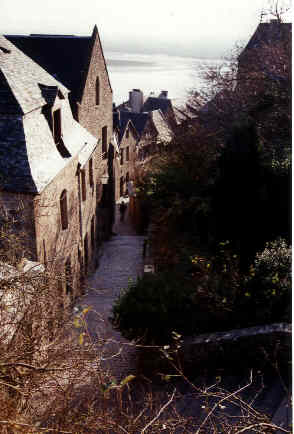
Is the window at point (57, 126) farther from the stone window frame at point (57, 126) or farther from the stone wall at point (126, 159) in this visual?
the stone wall at point (126, 159)

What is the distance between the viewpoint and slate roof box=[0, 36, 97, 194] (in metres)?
10.3

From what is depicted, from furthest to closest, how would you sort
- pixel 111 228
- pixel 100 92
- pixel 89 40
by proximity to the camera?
pixel 111 228, pixel 100 92, pixel 89 40

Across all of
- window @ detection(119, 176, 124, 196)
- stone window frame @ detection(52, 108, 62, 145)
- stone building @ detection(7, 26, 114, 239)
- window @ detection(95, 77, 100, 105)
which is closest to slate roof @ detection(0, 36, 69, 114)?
stone window frame @ detection(52, 108, 62, 145)

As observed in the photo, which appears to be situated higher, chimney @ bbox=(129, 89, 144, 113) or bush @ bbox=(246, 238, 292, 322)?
chimney @ bbox=(129, 89, 144, 113)

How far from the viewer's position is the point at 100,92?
20531mm

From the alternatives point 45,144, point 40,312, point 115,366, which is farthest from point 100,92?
point 40,312

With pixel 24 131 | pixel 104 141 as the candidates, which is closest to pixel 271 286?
pixel 24 131

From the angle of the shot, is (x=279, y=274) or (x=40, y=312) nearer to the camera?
(x=40, y=312)

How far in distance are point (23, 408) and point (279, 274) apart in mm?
5972

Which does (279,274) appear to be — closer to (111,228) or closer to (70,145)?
(70,145)

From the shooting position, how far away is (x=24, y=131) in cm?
1059

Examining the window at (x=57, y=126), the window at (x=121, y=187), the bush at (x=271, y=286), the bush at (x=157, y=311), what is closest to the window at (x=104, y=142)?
the window at (x=57, y=126)

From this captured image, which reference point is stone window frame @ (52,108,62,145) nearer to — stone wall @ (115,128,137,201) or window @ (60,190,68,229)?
window @ (60,190,68,229)

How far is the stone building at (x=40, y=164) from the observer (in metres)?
10.3
